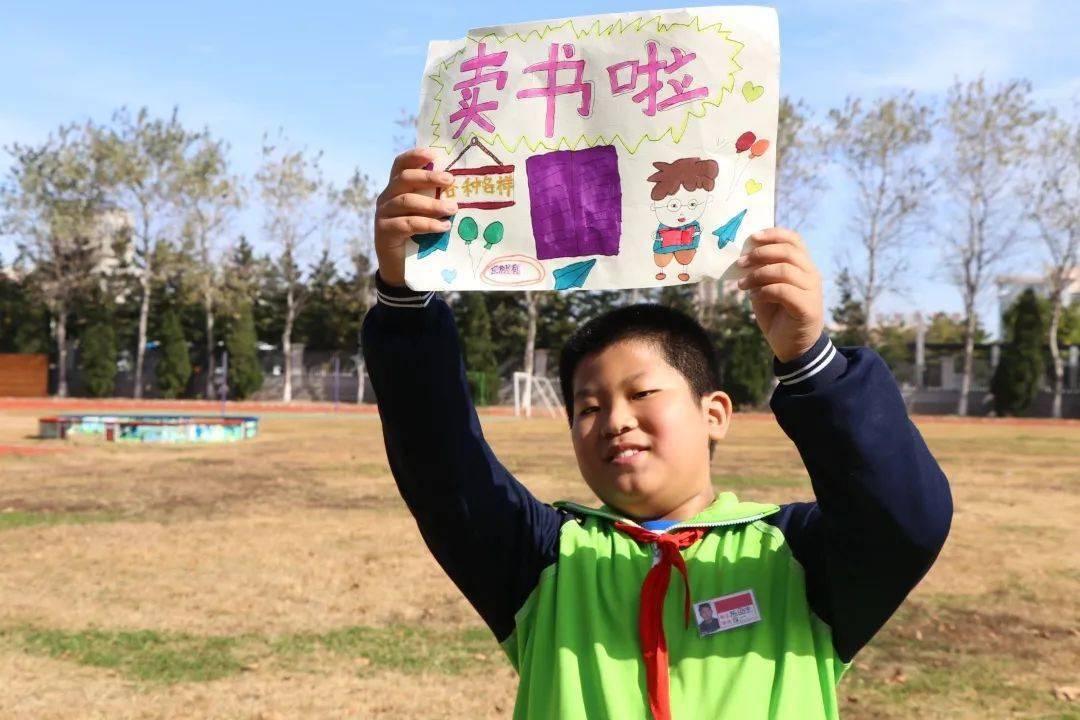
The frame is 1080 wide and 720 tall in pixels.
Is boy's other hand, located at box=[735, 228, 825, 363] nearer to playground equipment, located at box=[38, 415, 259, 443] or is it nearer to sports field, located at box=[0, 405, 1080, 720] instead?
sports field, located at box=[0, 405, 1080, 720]

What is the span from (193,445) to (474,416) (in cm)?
1613

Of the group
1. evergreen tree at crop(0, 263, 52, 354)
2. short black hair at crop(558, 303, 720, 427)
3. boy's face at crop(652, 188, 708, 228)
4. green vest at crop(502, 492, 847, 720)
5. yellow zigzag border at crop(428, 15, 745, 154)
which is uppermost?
evergreen tree at crop(0, 263, 52, 354)

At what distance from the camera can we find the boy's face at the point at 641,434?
170 centimetres

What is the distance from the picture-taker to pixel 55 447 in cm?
1547

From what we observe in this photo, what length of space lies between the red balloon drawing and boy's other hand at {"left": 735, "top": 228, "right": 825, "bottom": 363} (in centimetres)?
20

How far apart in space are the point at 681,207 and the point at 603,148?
0.18 meters

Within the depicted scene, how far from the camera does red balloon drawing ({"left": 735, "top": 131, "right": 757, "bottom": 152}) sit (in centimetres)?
163

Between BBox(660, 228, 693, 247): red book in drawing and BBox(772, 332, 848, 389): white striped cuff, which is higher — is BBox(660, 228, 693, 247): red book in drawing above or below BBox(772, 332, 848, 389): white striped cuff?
above

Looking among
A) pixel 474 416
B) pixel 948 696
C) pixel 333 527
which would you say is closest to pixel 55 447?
pixel 333 527

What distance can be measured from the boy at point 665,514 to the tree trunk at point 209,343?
39.7 m

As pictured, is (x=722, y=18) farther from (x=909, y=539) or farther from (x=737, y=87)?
(x=909, y=539)

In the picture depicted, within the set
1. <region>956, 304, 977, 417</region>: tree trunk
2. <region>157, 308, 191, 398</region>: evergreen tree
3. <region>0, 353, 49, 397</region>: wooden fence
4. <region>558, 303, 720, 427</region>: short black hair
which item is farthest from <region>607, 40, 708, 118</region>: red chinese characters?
<region>0, 353, 49, 397</region>: wooden fence

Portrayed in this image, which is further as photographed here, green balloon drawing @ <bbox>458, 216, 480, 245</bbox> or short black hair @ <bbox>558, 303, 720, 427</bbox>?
short black hair @ <bbox>558, 303, 720, 427</bbox>

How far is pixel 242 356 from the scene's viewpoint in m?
39.6
